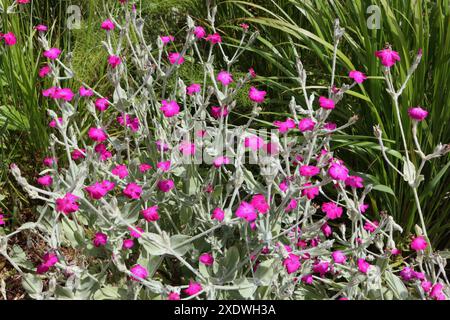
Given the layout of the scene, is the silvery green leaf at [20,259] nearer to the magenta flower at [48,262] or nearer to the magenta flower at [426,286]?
the magenta flower at [48,262]

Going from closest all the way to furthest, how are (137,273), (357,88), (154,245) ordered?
1. (137,273)
2. (154,245)
3. (357,88)

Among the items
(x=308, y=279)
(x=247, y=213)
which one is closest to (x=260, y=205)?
(x=247, y=213)

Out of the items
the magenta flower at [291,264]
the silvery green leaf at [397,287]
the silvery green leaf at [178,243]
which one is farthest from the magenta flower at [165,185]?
the silvery green leaf at [397,287]

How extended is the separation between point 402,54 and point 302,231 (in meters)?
0.62

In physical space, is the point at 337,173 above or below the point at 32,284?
above

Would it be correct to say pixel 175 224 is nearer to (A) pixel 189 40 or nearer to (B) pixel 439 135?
(A) pixel 189 40

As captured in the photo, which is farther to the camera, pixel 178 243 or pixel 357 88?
pixel 357 88

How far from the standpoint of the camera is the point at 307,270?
1369mm

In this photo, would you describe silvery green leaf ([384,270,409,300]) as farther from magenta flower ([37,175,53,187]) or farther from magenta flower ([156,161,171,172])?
magenta flower ([37,175,53,187])

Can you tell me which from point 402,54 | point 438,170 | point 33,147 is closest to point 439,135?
point 438,170

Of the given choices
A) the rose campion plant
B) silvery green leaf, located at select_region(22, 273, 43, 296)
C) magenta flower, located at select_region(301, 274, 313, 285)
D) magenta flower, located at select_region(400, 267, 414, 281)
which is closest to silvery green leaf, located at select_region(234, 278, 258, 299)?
the rose campion plant

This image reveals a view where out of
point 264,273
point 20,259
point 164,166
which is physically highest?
point 164,166

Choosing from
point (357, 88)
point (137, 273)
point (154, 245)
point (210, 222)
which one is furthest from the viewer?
point (357, 88)

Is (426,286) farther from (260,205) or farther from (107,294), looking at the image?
(107,294)
